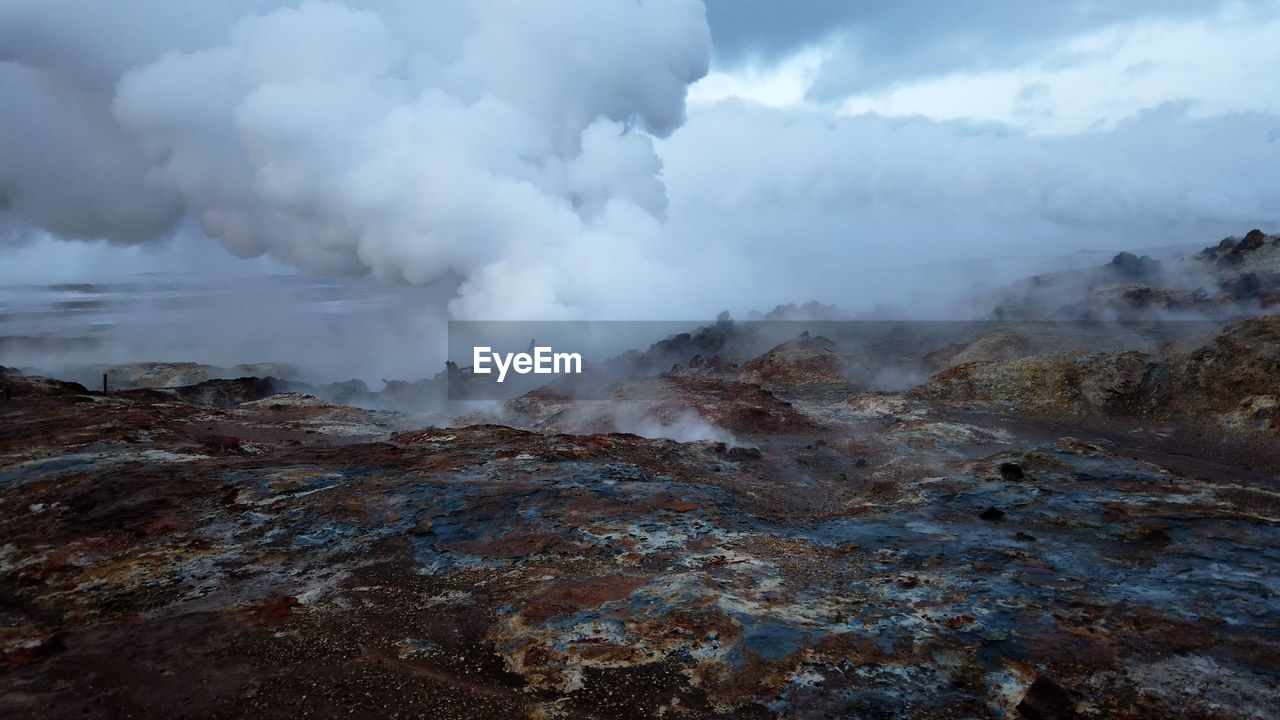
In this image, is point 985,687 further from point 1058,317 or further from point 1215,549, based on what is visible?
point 1058,317

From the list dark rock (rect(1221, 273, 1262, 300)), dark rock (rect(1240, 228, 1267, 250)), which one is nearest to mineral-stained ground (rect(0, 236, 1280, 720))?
dark rock (rect(1221, 273, 1262, 300))

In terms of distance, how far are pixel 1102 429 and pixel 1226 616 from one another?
56.0ft

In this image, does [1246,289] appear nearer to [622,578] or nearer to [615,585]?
[622,578]

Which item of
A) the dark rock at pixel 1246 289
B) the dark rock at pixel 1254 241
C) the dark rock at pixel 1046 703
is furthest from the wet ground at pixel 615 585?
the dark rock at pixel 1254 241

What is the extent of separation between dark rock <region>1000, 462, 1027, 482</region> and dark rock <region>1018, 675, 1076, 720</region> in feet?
29.1

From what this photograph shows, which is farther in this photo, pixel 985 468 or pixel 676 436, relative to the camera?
pixel 676 436

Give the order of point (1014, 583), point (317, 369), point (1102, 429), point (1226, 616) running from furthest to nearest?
point (317, 369) → point (1102, 429) → point (1014, 583) → point (1226, 616)

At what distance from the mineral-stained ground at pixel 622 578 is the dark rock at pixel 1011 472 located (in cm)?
7

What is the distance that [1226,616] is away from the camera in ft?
24.4

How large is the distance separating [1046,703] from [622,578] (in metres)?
5.03

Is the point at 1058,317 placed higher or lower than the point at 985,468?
higher

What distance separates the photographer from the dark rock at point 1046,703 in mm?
5555

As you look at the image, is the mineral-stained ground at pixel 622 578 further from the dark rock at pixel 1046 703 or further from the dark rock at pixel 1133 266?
the dark rock at pixel 1133 266

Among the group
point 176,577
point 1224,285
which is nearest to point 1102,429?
point 176,577
